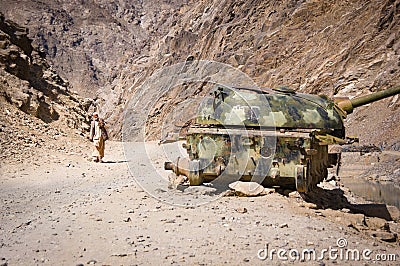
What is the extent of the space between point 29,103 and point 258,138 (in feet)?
33.4

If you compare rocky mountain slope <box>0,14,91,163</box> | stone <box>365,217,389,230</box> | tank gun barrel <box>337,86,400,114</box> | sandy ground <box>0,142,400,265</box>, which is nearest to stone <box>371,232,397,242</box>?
sandy ground <box>0,142,400,265</box>

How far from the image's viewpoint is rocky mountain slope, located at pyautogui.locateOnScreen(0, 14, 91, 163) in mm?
11164

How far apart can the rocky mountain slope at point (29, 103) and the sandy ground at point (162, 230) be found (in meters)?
4.45

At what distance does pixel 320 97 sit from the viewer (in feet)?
23.9

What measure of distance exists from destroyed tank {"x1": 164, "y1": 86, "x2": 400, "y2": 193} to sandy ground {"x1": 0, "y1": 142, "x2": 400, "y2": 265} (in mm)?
441

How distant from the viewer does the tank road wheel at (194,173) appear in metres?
6.37

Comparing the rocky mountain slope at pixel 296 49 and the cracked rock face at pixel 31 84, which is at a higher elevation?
the rocky mountain slope at pixel 296 49

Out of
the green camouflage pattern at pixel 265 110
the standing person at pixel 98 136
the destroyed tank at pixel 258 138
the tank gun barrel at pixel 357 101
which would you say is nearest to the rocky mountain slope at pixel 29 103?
the standing person at pixel 98 136

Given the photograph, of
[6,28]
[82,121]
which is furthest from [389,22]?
[6,28]

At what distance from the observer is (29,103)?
46.2ft

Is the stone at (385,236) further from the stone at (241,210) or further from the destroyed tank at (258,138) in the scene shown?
the stone at (241,210)

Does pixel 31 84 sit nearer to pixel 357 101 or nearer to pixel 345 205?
pixel 357 101

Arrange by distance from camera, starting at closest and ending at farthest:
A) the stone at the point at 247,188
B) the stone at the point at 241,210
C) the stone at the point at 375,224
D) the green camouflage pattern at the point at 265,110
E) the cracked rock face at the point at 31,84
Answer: the stone at the point at 241,210
the stone at the point at 375,224
the stone at the point at 247,188
the green camouflage pattern at the point at 265,110
the cracked rock face at the point at 31,84

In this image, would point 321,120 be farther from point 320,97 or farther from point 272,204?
point 272,204
